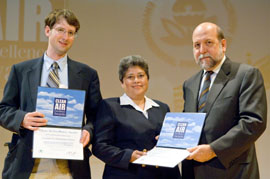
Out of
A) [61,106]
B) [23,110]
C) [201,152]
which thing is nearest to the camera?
[201,152]

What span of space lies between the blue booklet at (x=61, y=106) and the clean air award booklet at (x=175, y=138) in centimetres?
48

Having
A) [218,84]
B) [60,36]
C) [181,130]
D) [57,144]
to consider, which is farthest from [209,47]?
[57,144]

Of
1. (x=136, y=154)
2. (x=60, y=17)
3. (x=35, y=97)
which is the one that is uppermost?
(x=60, y=17)

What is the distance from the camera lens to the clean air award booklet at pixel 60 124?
7.09ft

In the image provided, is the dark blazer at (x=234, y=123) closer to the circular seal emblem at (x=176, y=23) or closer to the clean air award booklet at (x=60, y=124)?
the clean air award booklet at (x=60, y=124)

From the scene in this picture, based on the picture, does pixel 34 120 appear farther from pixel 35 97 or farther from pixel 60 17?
pixel 60 17

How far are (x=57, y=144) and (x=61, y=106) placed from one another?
0.78 ft

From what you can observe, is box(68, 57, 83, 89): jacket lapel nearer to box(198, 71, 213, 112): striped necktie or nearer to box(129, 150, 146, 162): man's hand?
box(129, 150, 146, 162): man's hand

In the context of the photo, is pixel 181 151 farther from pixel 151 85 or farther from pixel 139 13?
pixel 139 13

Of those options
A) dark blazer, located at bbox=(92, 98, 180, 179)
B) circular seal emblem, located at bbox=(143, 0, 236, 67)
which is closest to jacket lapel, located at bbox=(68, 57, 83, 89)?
dark blazer, located at bbox=(92, 98, 180, 179)

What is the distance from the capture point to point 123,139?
248 centimetres

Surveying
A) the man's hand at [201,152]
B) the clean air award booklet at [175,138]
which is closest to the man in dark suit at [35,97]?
the clean air award booklet at [175,138]

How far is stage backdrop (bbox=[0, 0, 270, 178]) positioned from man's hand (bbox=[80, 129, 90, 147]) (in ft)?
8.57

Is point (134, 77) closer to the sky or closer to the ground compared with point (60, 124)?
closer to the sky
